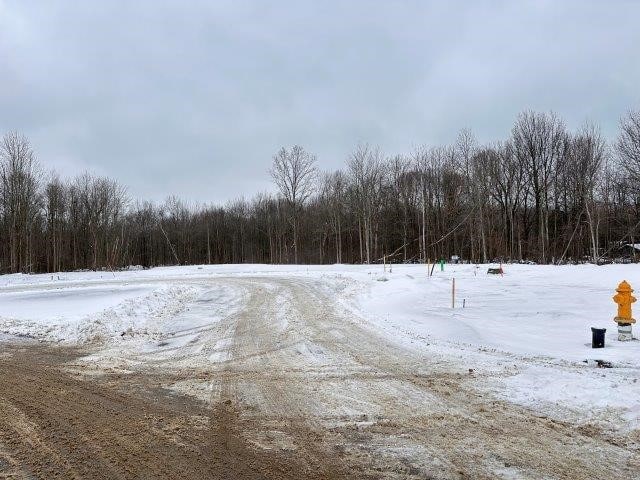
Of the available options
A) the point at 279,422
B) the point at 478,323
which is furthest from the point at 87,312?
the point at 478,323

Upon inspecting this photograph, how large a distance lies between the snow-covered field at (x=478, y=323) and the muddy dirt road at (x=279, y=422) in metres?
0.65

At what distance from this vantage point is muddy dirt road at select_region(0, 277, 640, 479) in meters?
3.80

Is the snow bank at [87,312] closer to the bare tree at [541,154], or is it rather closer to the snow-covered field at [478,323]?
the snow-covered field at [478,323]

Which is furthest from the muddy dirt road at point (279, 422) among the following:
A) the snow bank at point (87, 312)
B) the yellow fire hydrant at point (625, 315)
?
the yellow fire hydrant at point (625, 315)

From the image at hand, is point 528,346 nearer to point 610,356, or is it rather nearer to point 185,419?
point 610,356

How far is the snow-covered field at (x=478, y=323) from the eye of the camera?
5.87 m

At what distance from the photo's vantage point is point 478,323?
1110cm

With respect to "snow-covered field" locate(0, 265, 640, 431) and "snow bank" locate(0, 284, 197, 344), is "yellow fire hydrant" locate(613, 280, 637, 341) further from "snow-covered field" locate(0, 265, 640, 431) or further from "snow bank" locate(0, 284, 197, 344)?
"snow bank" locate(0, 284, 197, 344)

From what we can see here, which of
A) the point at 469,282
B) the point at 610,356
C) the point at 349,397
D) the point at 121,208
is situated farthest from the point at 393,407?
the point at 121,208

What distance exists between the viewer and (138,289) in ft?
61.8

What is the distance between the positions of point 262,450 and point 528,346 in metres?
6.55

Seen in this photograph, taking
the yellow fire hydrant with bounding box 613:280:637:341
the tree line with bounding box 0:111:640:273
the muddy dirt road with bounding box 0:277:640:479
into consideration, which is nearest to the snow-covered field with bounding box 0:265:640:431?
the yellow fire hydrant with bounding box 613:280:637:341

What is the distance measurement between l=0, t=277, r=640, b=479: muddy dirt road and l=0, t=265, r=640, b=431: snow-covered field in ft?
2.13

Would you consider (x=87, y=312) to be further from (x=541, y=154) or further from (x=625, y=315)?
(x=541, y=154)
